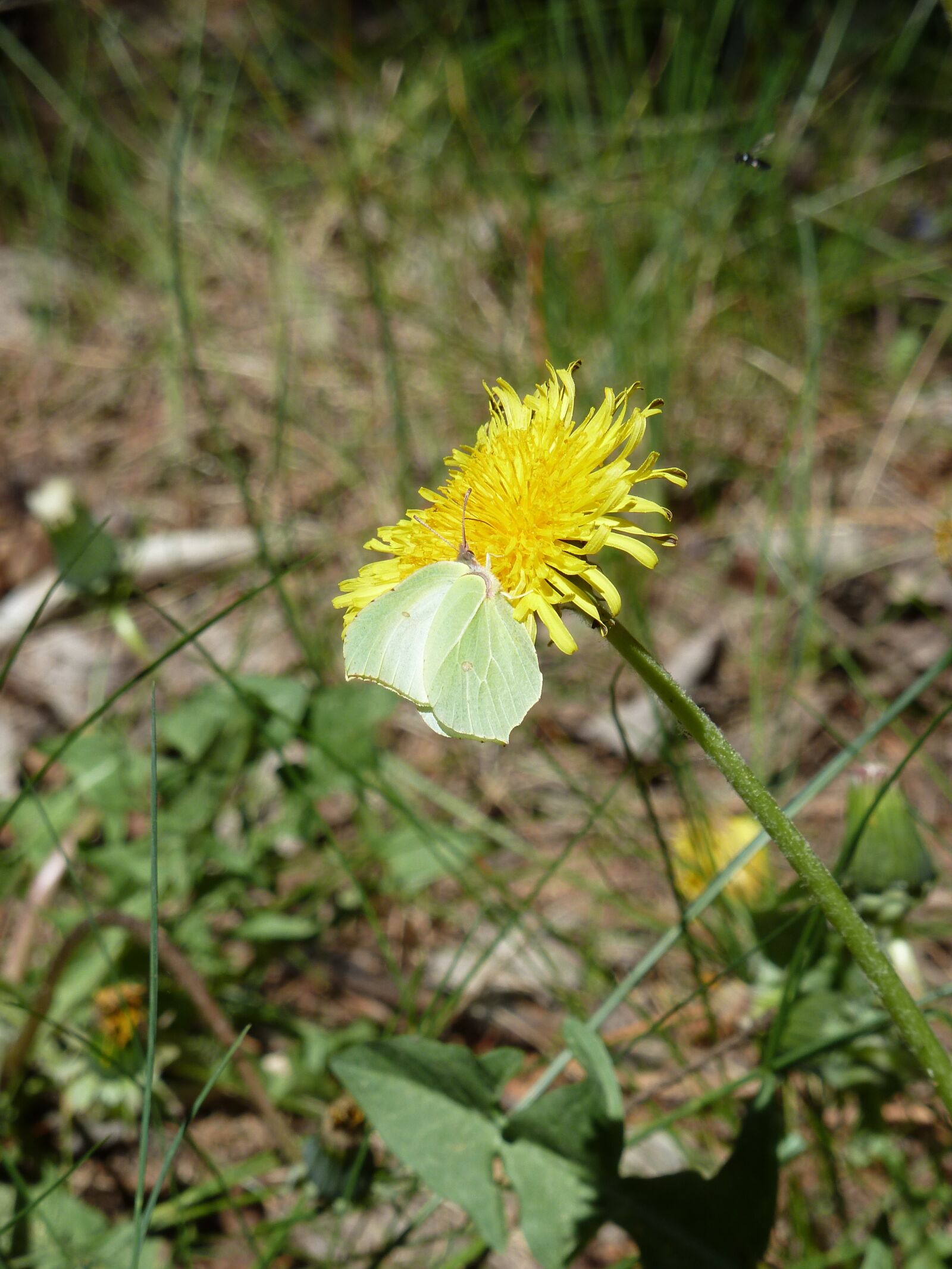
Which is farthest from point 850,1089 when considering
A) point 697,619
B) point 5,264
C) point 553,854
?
point 5,264

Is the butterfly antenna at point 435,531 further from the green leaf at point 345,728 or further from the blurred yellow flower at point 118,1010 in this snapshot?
the blurred yellow flower at point 118,1010

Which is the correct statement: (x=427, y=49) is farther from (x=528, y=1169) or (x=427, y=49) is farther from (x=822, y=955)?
(x=528, y=1169)

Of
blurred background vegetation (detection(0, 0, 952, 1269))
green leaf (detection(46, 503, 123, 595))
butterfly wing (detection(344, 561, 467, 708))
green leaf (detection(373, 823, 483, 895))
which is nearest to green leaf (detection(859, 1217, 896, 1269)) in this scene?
blurred background vegetation (detection(0, 0, 952, 1269))

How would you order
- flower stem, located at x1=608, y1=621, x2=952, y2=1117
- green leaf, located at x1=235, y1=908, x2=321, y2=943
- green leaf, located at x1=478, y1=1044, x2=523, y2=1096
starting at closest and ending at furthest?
1. flower stem, located at x1=608, y1=621, x2=952, y2=1117
2. green leaf, located at x1=478, y1=1044, x2=523, y2=1096
3. green leaf, located at x1=235, y1=908, x2=321, y2=943

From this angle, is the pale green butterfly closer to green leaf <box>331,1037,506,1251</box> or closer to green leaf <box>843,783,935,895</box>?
green leaf <box>331,1037,506,1251</box>

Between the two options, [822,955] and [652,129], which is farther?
[652,129]
